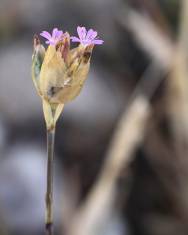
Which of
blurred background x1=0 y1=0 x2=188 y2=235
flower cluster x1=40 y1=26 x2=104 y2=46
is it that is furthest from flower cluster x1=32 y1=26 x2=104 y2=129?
blurred background x1=0 y1=0 x2=188 y2=235

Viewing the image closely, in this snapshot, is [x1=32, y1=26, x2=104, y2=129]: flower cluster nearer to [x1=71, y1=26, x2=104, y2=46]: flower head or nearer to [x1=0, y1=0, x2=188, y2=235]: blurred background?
[x1=71, y1=26, x2=104, y2=46]: flower head

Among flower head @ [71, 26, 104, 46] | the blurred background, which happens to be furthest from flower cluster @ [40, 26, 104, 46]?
the blurred background

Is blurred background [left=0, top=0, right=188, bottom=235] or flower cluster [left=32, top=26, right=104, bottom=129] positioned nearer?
flower cluster [left=32, top=26, right=104, bottom=129]

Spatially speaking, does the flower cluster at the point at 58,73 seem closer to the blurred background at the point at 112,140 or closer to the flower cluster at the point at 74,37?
the flower cluster at the point at 74,37

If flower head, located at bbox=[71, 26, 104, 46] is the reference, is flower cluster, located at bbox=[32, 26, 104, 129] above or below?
below

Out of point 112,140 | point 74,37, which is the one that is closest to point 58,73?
point 74,37

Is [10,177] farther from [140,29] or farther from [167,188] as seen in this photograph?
[140,29]

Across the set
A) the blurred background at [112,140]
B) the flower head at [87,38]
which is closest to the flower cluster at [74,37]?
the flower head at [87,38]
